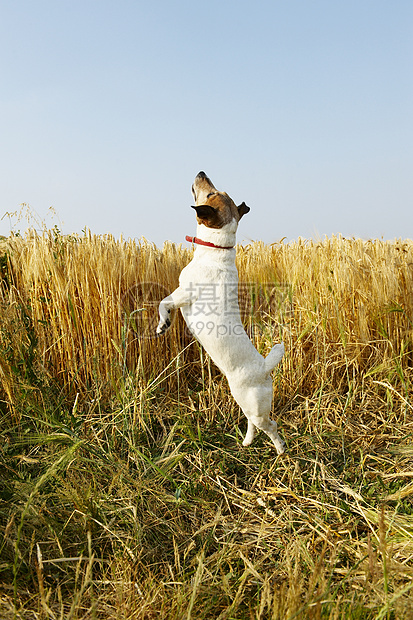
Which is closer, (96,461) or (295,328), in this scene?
(96,461)

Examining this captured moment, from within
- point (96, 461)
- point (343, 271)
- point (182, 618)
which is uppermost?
point (343, 271)

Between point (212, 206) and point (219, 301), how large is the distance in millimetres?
389

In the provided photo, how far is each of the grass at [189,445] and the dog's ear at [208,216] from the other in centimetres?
83

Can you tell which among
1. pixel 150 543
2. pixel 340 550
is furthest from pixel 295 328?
pixel 150 543

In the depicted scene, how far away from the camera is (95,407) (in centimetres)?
264

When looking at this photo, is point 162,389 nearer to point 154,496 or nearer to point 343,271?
point 154,496

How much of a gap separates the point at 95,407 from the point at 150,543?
1.03 meters

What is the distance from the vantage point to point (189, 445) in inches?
94.0

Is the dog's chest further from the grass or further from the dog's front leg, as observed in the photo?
the grass

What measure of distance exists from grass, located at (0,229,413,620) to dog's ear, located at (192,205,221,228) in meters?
0.83

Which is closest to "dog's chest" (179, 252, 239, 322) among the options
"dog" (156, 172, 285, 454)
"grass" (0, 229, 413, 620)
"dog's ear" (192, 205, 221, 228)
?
"dog" (156, 172, 285, 454)

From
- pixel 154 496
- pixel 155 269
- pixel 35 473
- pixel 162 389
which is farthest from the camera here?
pixel 155 269

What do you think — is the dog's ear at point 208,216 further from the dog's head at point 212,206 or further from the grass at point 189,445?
the grass at point 189,445

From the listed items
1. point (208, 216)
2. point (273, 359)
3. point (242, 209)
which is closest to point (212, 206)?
point (208, 216)
